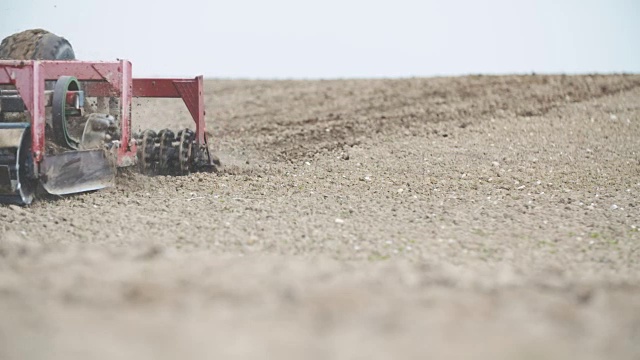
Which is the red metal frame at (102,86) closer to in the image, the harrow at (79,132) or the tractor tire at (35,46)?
the harrow at (79,132)

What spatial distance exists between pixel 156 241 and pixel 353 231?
148cm

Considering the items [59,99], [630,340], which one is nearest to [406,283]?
[630,340]

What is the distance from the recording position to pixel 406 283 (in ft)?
14.3

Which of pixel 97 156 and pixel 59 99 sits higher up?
pixel 59 99

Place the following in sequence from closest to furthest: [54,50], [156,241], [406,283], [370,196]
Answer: [406,283], [156,241], [370,196], [54,50]

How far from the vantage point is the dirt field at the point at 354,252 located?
347 centimetres

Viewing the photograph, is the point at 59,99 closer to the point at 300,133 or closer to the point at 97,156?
the point at 97,156

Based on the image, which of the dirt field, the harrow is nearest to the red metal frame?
the harrow

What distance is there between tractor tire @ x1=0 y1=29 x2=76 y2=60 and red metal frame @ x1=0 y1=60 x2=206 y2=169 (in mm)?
557

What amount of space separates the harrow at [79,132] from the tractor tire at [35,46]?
409mm

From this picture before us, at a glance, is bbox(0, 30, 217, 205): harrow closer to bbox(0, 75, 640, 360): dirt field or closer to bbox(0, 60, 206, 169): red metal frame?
bbox(0, 60, 206, 169): red metal frame

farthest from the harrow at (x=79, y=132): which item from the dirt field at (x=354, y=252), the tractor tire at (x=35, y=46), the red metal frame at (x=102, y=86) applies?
the tractor tire at (x=35, y=46)

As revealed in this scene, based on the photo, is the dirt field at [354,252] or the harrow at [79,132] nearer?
the dirt field at [354,252]

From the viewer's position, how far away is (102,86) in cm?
855
